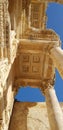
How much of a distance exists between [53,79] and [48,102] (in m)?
1.93

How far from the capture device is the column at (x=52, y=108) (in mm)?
8833

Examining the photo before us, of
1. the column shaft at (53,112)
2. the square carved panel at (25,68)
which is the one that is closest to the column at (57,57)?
the column shaft at (53,112)

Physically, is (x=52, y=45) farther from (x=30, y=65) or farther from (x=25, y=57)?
(x=30, y=65)

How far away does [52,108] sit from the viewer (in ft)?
32.3

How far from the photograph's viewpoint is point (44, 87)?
39.1ft

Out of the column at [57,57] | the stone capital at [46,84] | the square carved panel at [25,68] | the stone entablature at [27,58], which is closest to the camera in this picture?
the column at [57,57]

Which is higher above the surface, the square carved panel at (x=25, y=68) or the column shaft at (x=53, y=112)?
the square carved panel at (x=25, y=68)

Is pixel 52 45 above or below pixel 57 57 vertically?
above

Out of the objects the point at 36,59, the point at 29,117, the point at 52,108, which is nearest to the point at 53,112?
the point at 52,108

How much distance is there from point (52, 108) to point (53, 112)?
0.34m

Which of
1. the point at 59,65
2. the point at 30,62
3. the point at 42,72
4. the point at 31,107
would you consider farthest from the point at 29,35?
the point at 31,107

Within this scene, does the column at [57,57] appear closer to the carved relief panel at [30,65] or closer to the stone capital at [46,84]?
the carved relief panel at [30,65]

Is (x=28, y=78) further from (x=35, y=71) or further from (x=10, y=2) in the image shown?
(x=10, y=2)

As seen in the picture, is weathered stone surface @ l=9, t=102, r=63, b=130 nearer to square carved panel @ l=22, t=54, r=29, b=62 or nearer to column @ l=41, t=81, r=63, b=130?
column @ l=41, t=81, r=63, b=130
